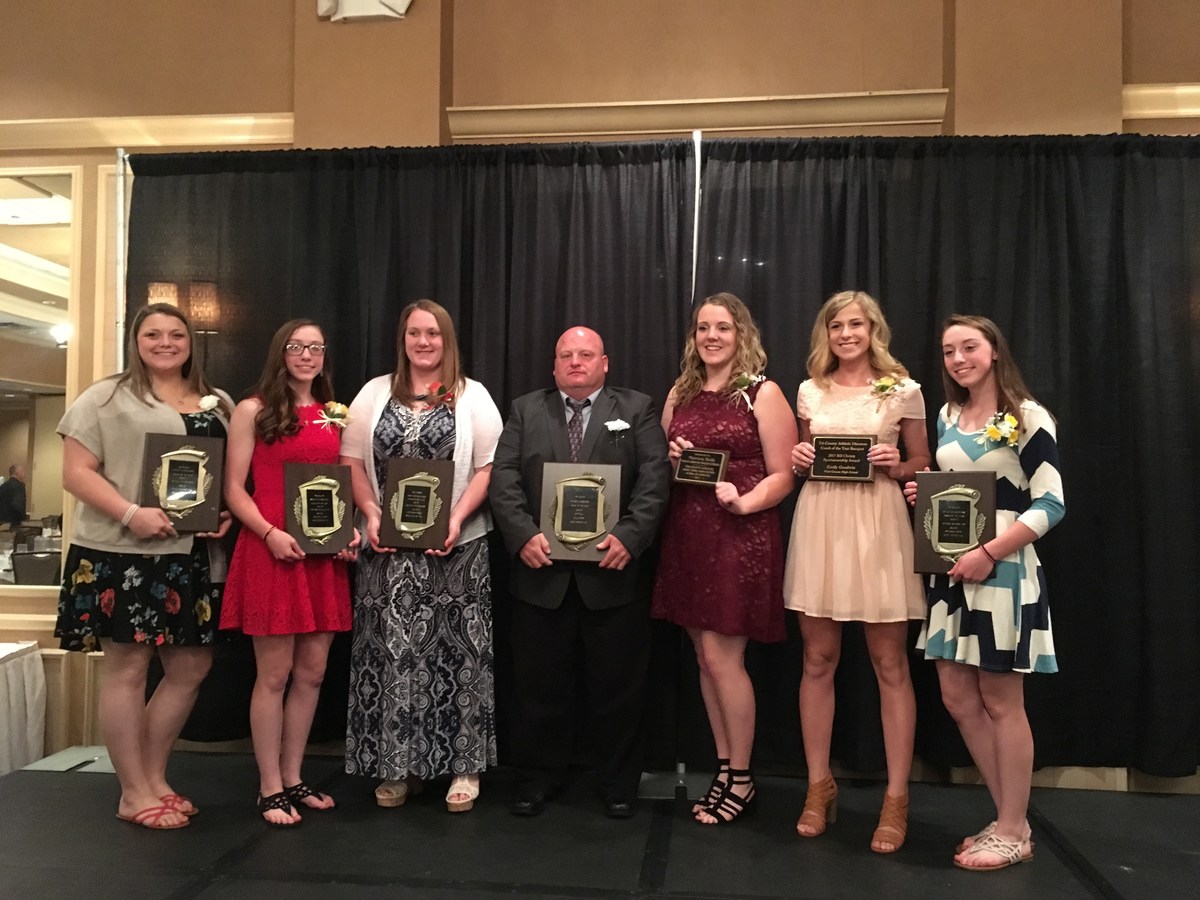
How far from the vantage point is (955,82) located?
11.7 feet

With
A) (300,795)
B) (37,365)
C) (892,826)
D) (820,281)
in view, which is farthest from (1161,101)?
(37,365)

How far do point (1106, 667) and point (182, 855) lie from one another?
10.5 ft

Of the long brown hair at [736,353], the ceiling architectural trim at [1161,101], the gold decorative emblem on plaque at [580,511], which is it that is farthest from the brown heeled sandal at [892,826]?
the ceiling architectural trim at [1161,101]

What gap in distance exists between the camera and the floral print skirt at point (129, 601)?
111 inches

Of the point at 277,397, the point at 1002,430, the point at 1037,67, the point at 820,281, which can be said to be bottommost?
the point at 1002,430

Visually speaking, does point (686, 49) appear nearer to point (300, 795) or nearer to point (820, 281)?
point (820, 281)

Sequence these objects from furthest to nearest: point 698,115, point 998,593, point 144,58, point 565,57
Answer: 1. point 144,58
2. point 565,57
3. point 698,115
4. point 998,593

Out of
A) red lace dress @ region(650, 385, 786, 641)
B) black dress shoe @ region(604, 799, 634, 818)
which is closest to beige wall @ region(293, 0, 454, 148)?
red lace dress @ region(650, 385, 786, 641)

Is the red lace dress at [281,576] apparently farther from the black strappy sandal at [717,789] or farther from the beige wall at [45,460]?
the beige wall at [45,460]

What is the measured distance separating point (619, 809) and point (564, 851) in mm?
313

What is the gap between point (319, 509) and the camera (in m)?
2.88

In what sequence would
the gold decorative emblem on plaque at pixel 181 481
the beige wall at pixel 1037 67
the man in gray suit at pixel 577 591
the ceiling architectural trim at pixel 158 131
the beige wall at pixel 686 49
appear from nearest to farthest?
the gold decorative emblem on plaque at pixel 181 481
the man in gray suit at pixel 577 591
the beige wall at pixel 1037 67
the beige wall at pixel 686 49
the ceiling architectural trim at pixel 158 131

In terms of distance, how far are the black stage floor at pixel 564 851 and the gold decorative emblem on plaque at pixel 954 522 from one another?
36.7 inches

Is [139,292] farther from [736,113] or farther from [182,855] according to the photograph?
[736,113]
